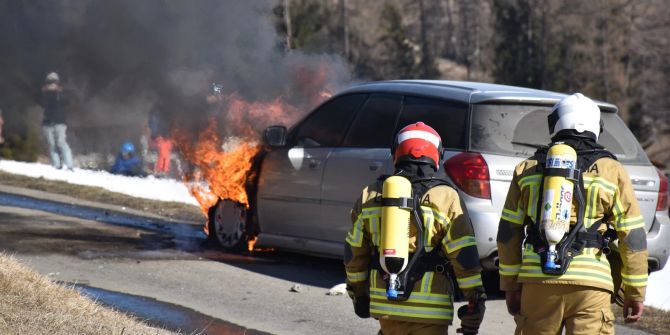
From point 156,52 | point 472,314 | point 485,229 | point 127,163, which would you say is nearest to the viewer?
point 472,314

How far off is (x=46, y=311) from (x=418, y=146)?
2517mm

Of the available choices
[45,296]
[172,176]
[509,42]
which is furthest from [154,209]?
[509,42]

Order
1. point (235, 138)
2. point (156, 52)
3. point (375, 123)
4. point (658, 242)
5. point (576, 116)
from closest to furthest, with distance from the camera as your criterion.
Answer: point (576, 116) < point (658, 242) < point (375, 123) < point (235, 138) < point (156, 52)

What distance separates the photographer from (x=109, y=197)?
14.7 m

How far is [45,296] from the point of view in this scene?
6004mm

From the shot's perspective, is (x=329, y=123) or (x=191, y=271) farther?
(x=329, y=123)

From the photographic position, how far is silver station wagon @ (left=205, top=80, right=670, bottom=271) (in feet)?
24.3

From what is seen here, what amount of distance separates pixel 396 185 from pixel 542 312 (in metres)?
0.89

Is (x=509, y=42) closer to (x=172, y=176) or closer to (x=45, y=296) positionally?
(x=172, y=176)

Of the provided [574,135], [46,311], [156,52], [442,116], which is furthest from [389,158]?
[156,52]

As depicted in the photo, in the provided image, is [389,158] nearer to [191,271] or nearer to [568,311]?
[191,271]

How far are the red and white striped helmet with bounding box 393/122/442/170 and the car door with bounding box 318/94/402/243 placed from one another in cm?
361

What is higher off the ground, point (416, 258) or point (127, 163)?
point (127, 163)

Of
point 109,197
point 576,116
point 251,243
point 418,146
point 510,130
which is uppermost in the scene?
point 510,130
